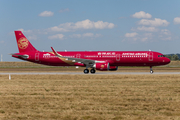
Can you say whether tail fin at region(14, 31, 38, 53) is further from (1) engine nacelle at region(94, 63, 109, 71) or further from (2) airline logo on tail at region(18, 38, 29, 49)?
(1) engine nacelle at region(94, 63, 109, 71)

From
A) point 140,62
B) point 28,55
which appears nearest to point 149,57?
point 140,62

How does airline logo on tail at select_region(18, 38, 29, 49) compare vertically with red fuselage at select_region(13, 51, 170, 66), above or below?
above

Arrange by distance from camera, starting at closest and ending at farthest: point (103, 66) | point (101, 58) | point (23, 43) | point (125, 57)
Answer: point (103, 66)
point (125, 57)
point (101, 58)
point (23, 43)

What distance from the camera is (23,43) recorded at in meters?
49.5

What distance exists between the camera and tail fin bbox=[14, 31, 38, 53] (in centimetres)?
4941

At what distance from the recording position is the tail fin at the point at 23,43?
49.4m

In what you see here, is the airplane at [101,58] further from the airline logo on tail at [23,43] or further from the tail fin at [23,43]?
the airline logo on tail at [23,43]

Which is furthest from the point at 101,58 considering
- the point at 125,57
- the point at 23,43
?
the point at 23,43

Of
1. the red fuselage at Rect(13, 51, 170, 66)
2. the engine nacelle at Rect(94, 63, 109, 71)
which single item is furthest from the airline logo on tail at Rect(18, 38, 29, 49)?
the engine nacelle at Rect(94, 63, 109, 71)

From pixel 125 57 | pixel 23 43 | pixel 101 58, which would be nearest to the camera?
pixel 125 57

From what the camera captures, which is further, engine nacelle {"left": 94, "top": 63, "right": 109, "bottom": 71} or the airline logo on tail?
the airline logo on tail

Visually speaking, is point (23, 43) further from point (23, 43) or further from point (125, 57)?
point (125, 57)

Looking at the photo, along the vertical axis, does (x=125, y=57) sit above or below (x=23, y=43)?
below

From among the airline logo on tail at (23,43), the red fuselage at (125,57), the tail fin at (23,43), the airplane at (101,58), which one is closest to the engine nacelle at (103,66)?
the airplane at (101,58)
